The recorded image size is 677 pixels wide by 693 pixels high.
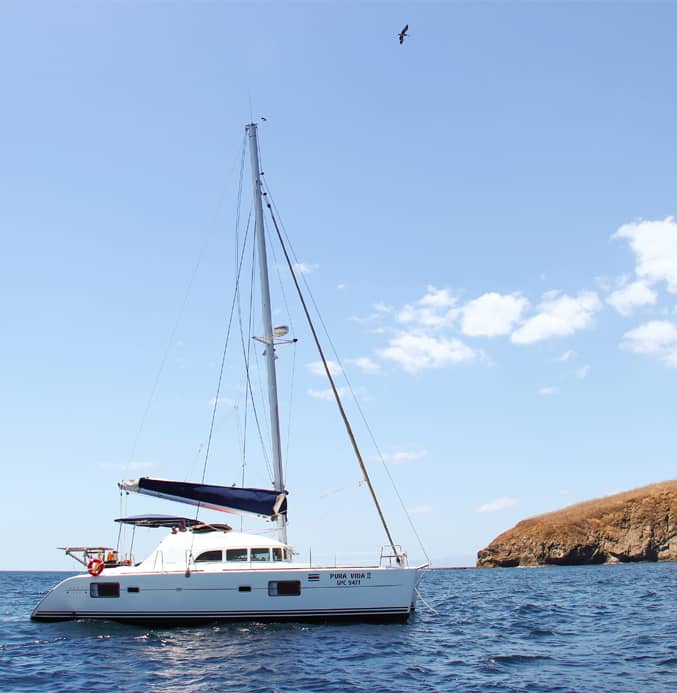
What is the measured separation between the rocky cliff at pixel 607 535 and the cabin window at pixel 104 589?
73620 mm

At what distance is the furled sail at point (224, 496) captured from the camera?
2203 cm

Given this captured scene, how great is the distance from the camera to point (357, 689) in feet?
42.8

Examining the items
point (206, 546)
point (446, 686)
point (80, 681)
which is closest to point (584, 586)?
point (206, 546)

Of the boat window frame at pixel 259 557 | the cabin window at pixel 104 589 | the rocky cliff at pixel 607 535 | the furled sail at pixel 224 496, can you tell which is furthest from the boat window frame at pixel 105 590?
the rocky cliff at pixel 607 535

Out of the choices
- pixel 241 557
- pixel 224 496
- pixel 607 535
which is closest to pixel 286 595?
pixel 241 557

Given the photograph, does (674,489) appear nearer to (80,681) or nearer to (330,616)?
(330,616)

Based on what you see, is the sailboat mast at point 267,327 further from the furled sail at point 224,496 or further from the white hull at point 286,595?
the white hull at point 286,595

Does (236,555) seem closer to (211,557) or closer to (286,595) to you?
(211,557)

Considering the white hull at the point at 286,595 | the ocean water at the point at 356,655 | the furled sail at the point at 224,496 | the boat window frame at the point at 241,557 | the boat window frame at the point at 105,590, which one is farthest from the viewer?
the furled sail at the point at 224,496

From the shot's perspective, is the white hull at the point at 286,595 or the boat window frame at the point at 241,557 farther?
the boat window frame at the point at 241,557

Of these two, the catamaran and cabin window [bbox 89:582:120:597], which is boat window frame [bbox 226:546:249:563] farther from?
cabin window [bbox 89:582:120:597]

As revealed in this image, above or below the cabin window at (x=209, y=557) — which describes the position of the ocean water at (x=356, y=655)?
below

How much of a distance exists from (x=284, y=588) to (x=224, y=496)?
12.9ft

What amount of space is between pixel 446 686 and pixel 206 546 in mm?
10051
